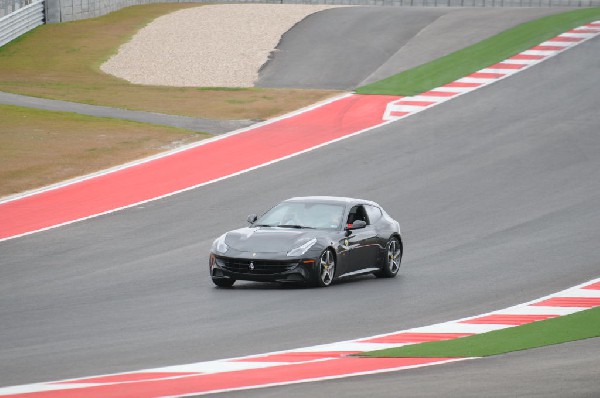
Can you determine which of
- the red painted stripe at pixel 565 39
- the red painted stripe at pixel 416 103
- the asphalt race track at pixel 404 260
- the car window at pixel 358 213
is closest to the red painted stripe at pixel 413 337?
the asphalt race track at pixel 404 260

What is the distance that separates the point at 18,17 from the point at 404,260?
29304 mm

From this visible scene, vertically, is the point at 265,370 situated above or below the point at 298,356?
above

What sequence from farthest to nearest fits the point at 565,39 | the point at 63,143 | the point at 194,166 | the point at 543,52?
the point at 565,39 < the point at 543,52 < the point at 63,143 < the point at 194,166

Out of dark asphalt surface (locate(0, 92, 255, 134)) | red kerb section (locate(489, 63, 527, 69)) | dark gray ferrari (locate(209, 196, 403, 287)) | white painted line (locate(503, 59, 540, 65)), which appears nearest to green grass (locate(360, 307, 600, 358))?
dark gray ferrari (locate(209, 196, 403, 287))

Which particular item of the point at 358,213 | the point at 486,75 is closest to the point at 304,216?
the point at 358,213

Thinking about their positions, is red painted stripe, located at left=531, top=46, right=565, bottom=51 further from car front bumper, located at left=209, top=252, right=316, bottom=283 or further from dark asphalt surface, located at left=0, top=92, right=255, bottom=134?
car front bumper, located at left=209, top=252, right=316, bottom=283

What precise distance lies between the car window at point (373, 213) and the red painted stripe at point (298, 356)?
706cm

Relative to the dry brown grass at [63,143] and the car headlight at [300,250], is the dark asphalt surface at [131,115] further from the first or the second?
the car headlight at [300,250]

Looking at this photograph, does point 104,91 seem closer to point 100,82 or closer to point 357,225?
point 100,82

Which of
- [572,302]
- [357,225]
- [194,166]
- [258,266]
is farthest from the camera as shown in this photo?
[194,166]

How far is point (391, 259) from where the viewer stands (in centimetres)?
1959

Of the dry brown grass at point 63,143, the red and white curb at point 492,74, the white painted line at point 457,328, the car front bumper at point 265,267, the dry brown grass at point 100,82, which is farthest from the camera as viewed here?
the dry brown grass at point 100,82

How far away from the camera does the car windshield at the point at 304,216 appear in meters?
18.7

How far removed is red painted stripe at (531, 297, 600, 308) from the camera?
16.3 m
